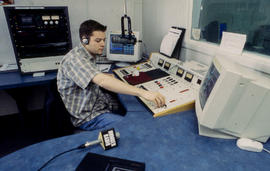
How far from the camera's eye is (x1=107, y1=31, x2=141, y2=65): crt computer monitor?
6.76 feet

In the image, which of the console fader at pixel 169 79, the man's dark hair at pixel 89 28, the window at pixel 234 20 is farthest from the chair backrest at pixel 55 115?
the window at pixel 234 20

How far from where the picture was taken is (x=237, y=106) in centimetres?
81

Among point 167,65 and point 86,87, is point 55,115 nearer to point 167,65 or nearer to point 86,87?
point 86,87

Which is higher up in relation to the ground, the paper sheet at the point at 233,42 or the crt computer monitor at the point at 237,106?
the paper sheet at the point at 233,42

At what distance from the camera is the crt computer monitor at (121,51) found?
2061 mm

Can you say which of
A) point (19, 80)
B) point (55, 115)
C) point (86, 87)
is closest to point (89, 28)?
point (86, 87)

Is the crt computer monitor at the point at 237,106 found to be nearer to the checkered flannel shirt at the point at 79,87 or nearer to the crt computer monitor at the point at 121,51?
the checkered flannel shirt at the point at 79,87

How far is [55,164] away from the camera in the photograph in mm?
771

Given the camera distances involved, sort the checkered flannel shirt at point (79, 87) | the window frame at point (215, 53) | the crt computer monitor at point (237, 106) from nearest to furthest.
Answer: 1. the crt computer monitor at point (237, 106)
2. the window frame at point (215, 53)
3. the checkered flannel shirt at point (79, 87)

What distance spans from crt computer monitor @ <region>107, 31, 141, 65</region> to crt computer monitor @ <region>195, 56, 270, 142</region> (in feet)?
4.30

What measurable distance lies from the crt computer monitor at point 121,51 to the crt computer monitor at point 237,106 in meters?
1.31

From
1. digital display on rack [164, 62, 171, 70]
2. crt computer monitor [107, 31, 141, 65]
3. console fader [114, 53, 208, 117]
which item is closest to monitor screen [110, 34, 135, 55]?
crt computer monitor [107, 31, 141, 65]

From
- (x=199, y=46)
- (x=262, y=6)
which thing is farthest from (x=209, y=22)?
(x=262, y=6)

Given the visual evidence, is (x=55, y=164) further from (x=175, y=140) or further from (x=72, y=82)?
(x=72, y=82)
